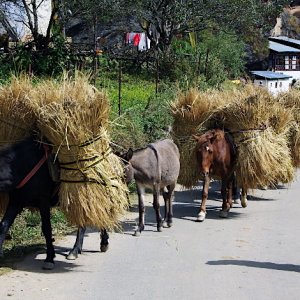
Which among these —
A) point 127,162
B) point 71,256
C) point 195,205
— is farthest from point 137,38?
point 71,256

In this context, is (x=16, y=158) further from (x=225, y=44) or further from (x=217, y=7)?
(x=225, y=44)

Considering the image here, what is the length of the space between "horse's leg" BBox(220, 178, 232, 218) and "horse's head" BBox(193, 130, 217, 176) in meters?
0.49

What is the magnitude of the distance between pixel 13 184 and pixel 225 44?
28.9m

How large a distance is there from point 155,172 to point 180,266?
2308mm

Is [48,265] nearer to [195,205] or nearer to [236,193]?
[195,205]

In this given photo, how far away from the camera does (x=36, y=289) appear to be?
6.53 meters

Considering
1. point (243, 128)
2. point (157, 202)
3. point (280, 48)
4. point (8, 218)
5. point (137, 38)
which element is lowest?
point (157, 202)

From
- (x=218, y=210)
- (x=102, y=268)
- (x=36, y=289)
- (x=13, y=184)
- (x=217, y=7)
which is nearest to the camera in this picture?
(x=36, y=289)

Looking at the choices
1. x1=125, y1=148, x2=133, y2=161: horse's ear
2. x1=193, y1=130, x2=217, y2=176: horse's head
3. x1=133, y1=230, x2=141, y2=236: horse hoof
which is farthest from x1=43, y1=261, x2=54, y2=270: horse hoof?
x1=193, y1=130, x2=217, y2=176: horse's head

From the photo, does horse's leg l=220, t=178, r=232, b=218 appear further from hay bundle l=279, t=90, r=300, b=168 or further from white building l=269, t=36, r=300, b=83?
white building l=269, t=36, r=300, b=83

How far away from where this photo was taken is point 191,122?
11.8 m

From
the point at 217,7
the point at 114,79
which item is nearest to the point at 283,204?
the point at 114,79

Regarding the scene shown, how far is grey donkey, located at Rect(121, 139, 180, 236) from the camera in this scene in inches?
371

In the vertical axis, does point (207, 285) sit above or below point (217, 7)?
below
